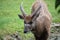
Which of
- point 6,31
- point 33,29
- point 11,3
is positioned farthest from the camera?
point 11,3

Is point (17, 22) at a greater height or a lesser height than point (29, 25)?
lesser

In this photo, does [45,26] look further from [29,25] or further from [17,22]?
[17,22]

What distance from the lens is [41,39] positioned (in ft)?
21.6

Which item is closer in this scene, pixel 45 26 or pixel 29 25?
pixel 29 25

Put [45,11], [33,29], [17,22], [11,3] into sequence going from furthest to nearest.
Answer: [11,3]
[17,22]
[45,11]
[33,29]

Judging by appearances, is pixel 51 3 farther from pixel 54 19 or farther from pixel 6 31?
pixel 6 31

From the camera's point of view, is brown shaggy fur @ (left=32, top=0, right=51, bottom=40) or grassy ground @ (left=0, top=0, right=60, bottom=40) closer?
brown shaggy fur @ (left=32, top=0, right=51, bottom=40)

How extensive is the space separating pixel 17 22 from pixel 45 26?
1.96 metres

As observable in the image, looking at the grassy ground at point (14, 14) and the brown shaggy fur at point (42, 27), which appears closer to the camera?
the brown shaggy fur at point (42, 27)

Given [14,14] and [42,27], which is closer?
[42,27]

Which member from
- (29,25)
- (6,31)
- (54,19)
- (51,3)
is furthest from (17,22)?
(51,3)

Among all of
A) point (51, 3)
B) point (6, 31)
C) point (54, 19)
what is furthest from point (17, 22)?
point (51, 3)

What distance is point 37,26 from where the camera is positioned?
632cm

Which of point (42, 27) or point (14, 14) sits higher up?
point (42, 27)
